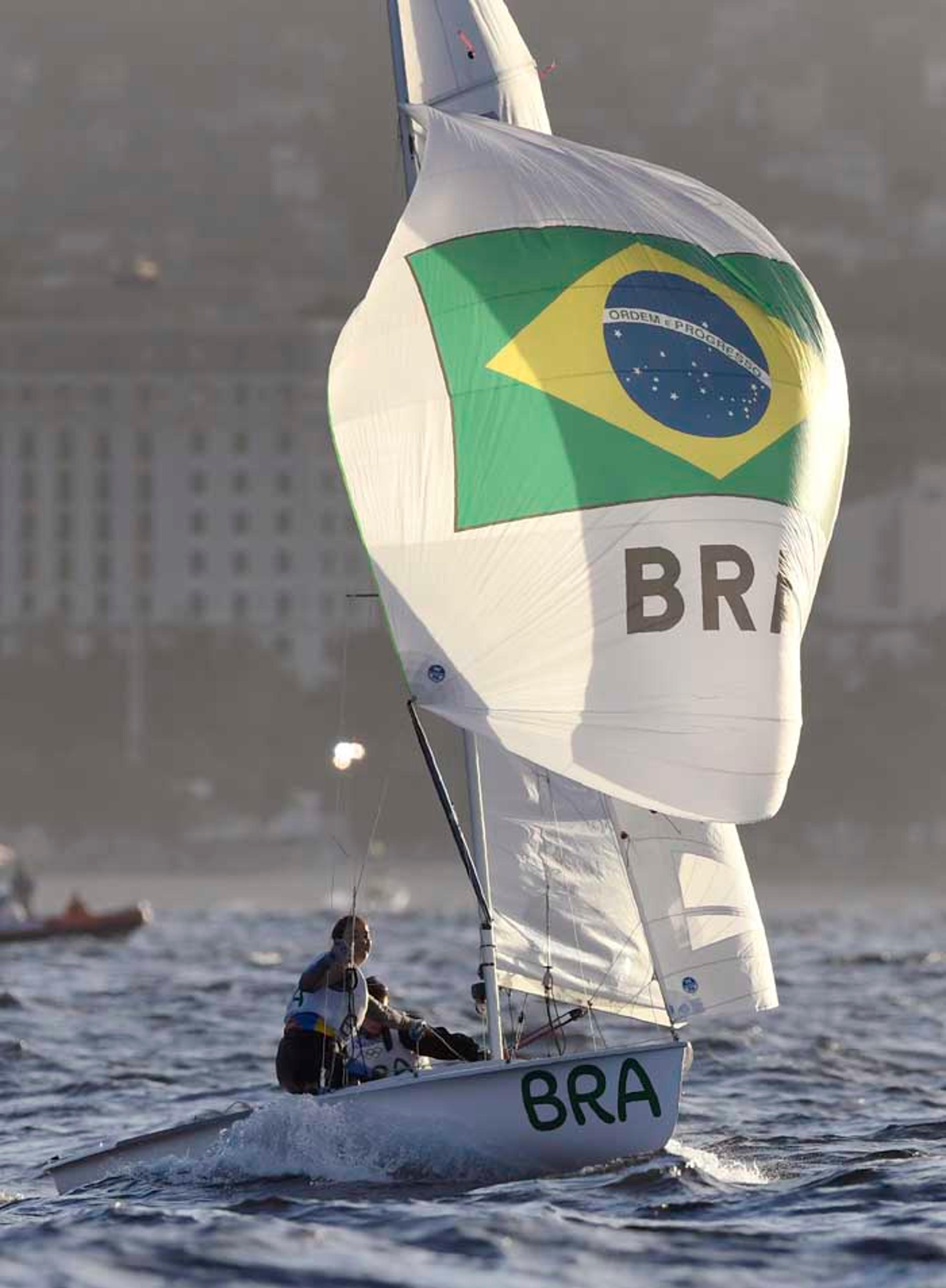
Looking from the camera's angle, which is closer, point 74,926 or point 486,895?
point 486,895

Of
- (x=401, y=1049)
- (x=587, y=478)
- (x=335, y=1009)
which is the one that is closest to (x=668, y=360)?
(x=587, y=478)

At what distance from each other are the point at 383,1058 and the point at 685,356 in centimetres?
391

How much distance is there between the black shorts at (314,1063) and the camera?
13125 millimetres

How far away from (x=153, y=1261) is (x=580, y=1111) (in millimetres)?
2670

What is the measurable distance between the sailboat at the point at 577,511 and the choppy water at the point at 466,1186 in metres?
0.33

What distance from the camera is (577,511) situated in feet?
41.7

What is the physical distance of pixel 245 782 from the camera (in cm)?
13388

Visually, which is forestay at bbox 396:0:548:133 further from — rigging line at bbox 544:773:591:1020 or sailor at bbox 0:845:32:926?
sailor at bbox 0:845:32:926

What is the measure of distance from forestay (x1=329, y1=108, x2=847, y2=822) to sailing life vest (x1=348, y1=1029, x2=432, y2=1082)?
194 centimetres

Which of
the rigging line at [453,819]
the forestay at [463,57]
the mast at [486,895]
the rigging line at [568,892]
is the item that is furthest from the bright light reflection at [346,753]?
the forestay at [463,57]

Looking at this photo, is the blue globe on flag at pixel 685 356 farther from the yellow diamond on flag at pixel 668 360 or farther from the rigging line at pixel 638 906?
the rigging line at pixel 638 906

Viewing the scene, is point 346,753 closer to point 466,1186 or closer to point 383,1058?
point 383,1058

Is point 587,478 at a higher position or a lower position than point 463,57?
lower

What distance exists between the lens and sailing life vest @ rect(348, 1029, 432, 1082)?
13211 millimetres
